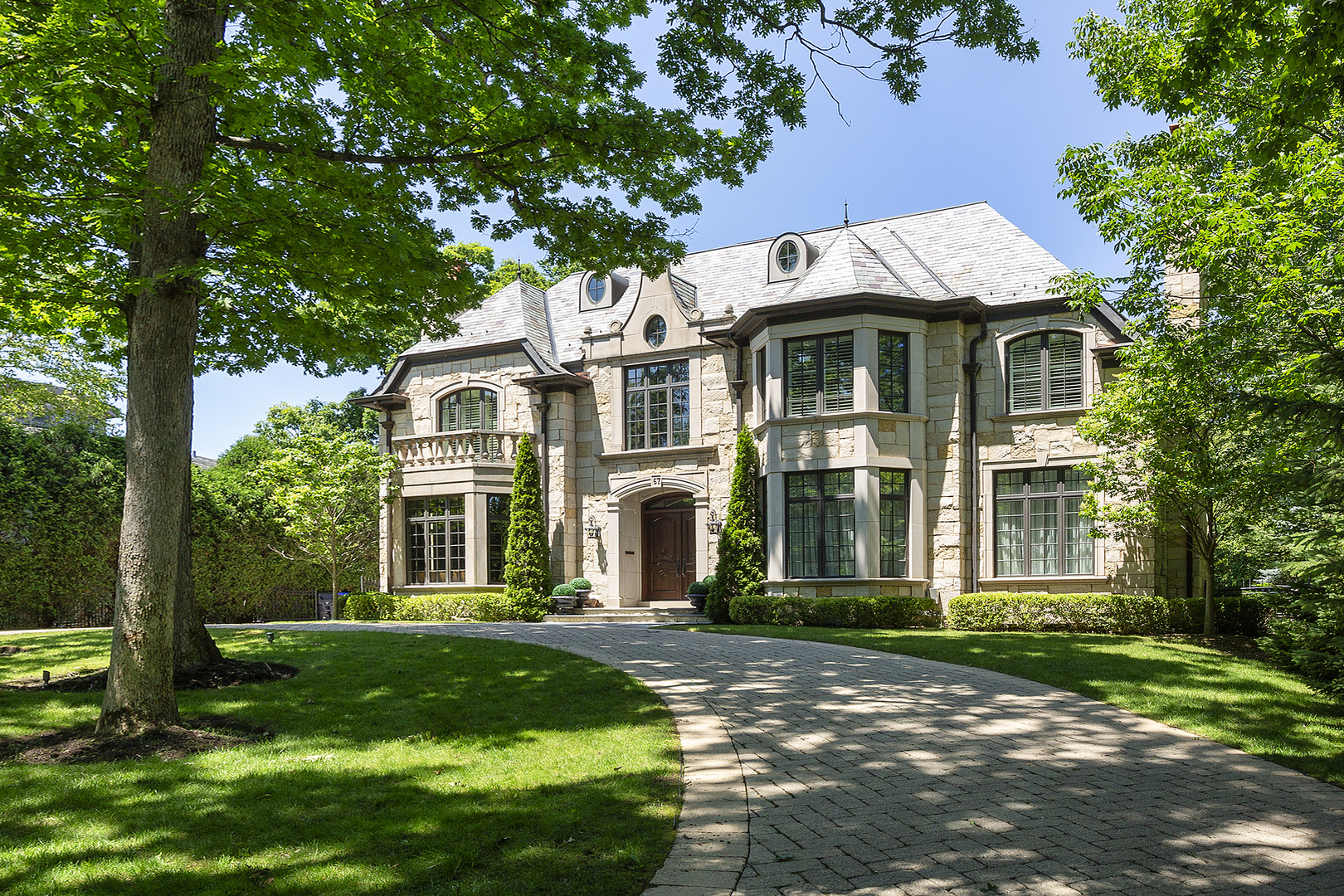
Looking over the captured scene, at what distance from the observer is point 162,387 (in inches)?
273

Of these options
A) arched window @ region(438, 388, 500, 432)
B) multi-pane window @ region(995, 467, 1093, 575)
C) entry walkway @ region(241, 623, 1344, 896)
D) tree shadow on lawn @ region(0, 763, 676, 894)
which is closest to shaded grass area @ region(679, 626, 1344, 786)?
entry walkway @ region(241, 623, 1344, 896)

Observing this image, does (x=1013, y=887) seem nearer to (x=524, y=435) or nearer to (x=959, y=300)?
(x=959, y=300)

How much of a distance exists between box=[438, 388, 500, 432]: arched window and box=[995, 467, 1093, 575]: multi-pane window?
1205 centimetres

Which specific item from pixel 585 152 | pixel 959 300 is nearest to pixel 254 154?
pixel 585 152

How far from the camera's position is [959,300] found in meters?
17.4

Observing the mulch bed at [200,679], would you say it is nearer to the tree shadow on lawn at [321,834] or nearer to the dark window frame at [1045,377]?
the tree shadow on lawn at [321,834]

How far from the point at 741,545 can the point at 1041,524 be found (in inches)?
239

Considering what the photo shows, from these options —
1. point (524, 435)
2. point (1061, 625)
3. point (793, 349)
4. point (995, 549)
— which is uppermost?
point (793, 349)

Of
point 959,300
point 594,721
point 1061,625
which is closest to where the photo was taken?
point 594,721

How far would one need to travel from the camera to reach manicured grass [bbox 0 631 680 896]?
410cm

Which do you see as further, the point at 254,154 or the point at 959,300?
the point at 959,300

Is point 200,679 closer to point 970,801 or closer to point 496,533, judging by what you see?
point 970,801

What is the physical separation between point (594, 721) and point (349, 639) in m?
6.35

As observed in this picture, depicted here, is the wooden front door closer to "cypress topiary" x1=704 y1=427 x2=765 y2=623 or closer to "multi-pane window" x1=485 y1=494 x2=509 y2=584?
"cypress topiary" x1=704 y1=427 x2=765 y2=623
